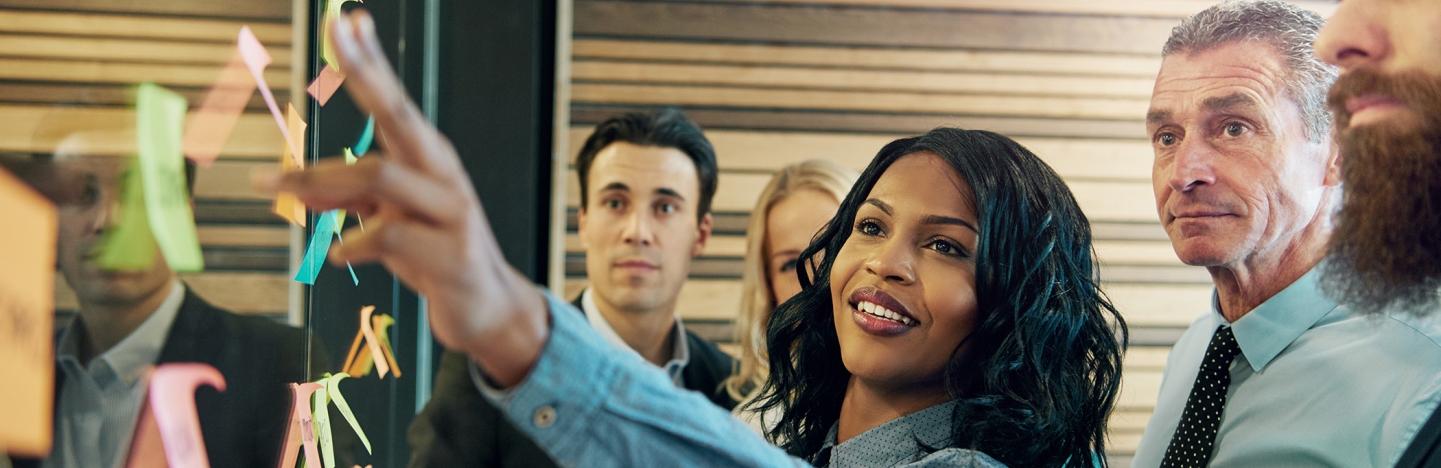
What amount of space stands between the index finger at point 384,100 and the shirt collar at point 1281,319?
136 cm

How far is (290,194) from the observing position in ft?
2.32

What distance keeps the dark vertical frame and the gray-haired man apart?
4.01 feet

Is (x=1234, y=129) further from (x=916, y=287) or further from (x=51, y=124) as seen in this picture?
(x=51, y=124)

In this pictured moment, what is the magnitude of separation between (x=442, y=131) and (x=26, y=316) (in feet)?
5.63

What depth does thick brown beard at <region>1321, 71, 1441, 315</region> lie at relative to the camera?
100 cm

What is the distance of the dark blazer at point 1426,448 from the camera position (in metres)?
1.21

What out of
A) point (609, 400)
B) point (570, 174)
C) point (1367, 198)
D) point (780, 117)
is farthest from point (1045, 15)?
point (609, 400)

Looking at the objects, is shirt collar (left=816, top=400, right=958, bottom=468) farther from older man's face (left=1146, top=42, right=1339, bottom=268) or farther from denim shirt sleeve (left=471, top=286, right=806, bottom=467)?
older man's face (left=1146, top=42, right=1339, bottom=268)

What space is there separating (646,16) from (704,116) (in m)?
0.41

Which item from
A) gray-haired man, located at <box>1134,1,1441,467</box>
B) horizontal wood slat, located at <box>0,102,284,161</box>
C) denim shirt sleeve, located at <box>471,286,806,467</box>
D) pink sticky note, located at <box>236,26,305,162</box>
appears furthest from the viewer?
gray-haired man, located at <box>1134,1,1441,467</box>

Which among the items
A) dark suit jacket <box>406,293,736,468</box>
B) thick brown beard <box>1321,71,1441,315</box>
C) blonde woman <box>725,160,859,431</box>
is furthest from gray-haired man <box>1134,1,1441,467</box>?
dark suit jacket <box>406,293,736,468</box>

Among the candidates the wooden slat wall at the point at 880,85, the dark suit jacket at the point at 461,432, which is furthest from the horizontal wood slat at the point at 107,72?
the wooden slat wall at the point at 880,85

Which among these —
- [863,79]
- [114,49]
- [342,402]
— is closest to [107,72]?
[114,49]

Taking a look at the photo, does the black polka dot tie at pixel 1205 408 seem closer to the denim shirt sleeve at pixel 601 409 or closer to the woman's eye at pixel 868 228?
the woman's eye at pixel 868 228
